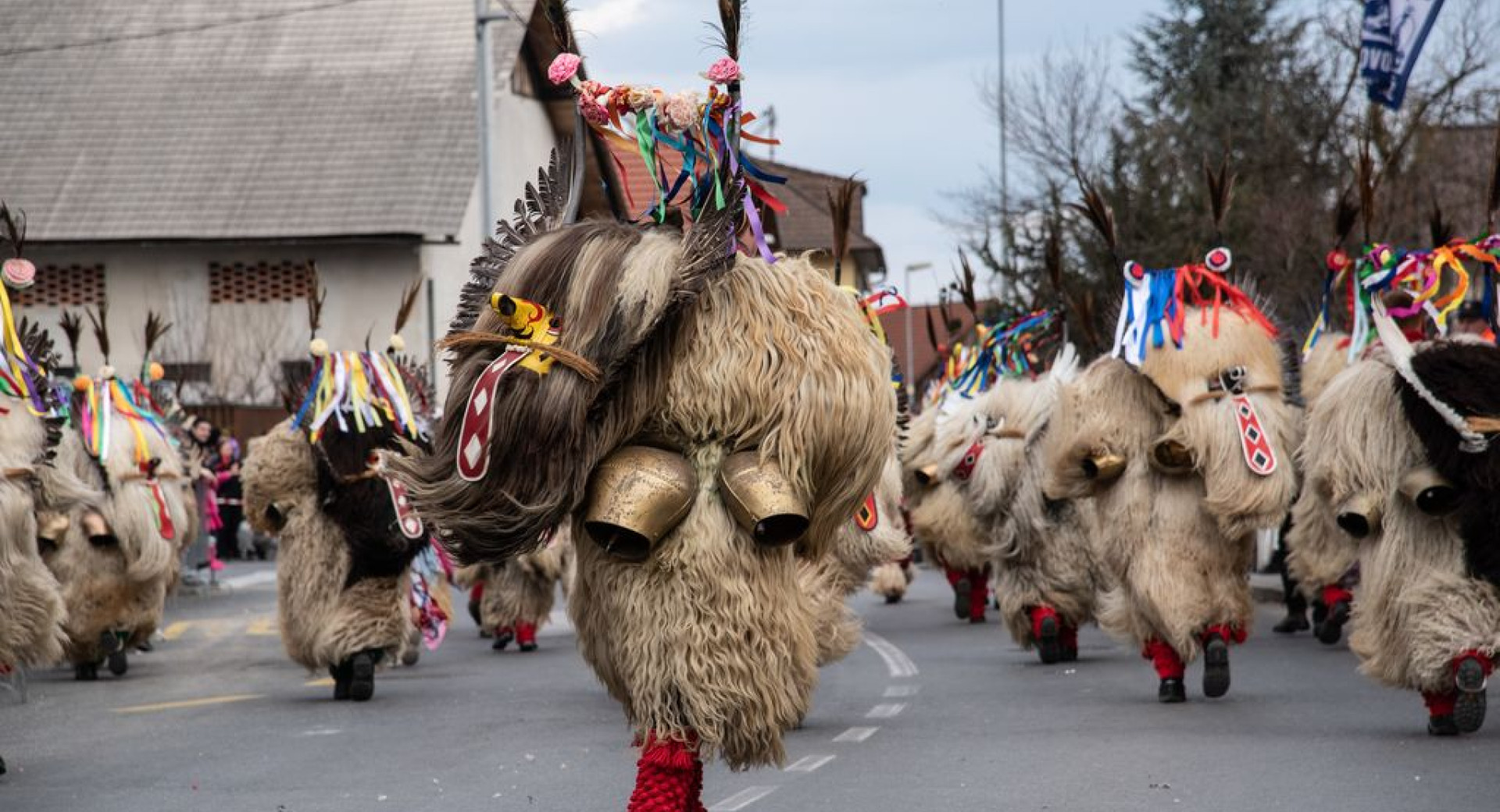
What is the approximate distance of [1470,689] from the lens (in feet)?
32.5

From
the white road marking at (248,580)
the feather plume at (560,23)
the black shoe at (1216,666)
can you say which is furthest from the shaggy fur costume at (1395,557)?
the white road marking at (248,580)

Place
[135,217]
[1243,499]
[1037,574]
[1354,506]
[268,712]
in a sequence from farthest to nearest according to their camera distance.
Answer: [135,217], [1037,574], [268,712], [1243,499], [1354,506]

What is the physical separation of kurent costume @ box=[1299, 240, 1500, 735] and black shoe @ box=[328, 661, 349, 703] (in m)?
6.03

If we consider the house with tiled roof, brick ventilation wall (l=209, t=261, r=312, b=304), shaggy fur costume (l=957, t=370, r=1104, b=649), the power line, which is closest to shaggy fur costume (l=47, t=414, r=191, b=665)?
shaggy fur costume (l=957, t=370, r=1104, b=649)

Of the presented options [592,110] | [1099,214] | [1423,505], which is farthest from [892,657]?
[592,110]

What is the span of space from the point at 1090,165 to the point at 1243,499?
22.9 meters

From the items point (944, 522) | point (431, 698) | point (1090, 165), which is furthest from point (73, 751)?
point (1090, 165)

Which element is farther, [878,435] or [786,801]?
[786,801]

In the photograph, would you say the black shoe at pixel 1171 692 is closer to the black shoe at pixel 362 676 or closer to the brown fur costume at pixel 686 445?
the black shoe at pixel 362 676

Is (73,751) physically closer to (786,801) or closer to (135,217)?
(786,801)

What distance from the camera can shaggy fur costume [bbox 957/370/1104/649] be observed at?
15.0 metres

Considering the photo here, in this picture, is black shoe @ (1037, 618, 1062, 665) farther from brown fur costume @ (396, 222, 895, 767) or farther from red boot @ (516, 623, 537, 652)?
brown fur costume @ (396, 222, 895, 767)

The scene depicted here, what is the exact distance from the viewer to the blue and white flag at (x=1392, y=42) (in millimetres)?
16578

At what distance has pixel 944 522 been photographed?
18.6m
